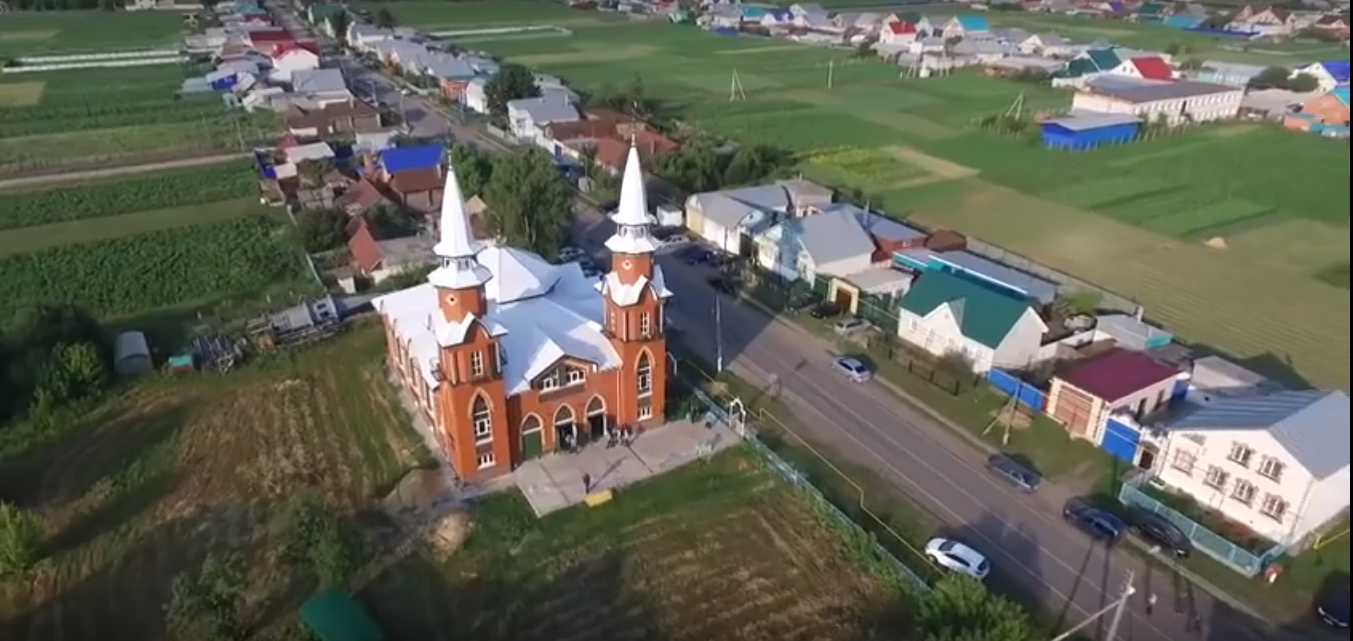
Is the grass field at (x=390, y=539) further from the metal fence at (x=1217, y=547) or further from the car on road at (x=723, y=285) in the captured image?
the car on road at (x=723, y=285)

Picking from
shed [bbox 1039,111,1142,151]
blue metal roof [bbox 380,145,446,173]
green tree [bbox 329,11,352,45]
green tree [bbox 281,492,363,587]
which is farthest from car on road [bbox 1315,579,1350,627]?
green tree [bbox 329,11,352,45]

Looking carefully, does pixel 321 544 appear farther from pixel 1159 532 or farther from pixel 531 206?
pixel 531 206

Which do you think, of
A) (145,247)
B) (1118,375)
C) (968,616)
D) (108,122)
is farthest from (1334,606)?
(108,122)

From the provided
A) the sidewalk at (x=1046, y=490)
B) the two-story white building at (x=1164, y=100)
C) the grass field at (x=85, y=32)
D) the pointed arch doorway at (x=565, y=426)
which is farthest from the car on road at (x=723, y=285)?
the grass field at (x=85, y=32)

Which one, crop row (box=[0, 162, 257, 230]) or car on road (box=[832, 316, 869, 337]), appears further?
crop row (box=[0, 162, 257, 230])

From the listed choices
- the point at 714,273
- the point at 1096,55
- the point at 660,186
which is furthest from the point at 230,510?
the point at 1096,55

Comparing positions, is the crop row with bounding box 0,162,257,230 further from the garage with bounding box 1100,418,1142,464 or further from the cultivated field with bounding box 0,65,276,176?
the garage with bounding box 1100,418,1142,464
